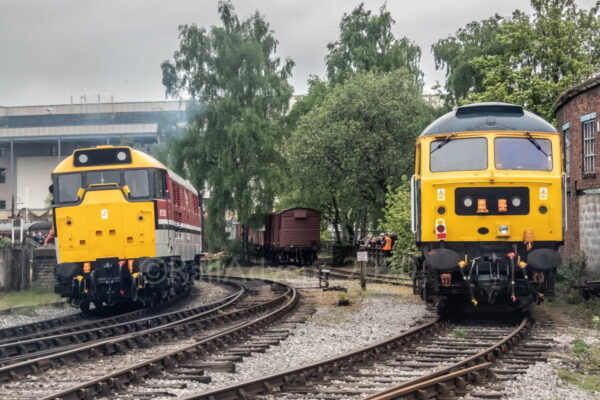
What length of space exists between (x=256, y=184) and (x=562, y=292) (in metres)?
25.8

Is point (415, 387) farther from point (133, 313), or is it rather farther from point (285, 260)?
point (285, 260)

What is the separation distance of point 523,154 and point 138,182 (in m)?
8.02

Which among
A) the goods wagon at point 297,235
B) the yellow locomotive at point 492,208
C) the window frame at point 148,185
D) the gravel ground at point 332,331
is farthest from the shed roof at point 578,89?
the goods wagon at point 297,235

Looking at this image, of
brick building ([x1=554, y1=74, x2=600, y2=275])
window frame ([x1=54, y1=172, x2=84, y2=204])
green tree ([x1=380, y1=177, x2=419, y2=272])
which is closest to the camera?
window frame ([x1=54, y1=172, x2=84, y2=204])

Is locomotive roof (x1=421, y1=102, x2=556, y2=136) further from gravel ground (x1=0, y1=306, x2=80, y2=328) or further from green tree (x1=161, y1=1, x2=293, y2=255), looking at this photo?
green tree (x1=161, y1=1, x2=293, y2=255)

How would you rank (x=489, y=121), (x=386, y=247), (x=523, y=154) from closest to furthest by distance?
(x=523, y=154) < (x=489, y=121) < (x=386, y=247)

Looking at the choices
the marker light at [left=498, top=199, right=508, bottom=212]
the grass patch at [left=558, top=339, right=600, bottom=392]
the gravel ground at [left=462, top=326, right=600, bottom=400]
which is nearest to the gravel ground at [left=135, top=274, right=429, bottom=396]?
the marker light at [left=498, top=199, right=508, bottom=212]

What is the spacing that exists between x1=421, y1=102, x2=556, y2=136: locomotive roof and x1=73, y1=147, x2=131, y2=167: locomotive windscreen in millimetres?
6750

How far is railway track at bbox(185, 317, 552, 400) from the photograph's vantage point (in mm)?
8109

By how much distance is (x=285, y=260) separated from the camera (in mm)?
43344

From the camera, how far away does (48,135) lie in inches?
2879

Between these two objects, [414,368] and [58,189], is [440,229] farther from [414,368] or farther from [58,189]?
[58,189]

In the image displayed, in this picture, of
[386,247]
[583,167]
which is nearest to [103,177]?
[583,167]

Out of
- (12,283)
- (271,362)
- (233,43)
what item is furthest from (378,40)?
(271,362)
